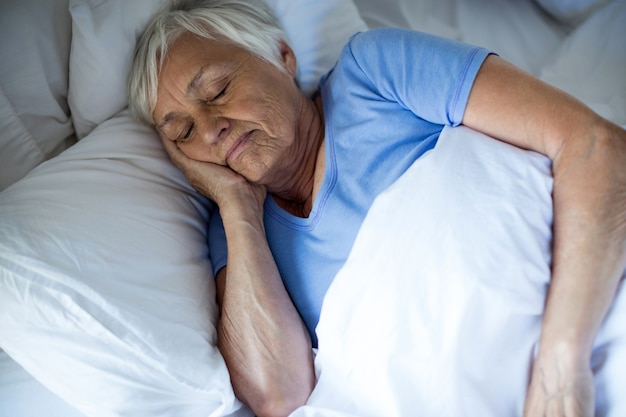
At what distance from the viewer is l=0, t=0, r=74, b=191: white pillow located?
1.21 m

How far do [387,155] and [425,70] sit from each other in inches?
7.8

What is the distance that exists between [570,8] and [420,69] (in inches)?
29.3

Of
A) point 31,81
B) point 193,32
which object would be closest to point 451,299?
point 193,32

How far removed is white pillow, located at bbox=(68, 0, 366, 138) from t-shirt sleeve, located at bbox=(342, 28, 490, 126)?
261 millimetres

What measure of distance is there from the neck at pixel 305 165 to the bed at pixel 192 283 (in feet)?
0.76

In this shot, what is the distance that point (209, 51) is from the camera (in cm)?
117

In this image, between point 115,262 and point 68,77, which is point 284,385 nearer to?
point 115,262

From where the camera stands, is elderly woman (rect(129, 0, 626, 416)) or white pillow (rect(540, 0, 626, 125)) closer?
elderly woman (rect(129, 0, 626, 416))

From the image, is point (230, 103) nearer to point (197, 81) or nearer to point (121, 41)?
point (197, 81)

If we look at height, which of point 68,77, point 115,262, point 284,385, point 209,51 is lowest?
point 284,385

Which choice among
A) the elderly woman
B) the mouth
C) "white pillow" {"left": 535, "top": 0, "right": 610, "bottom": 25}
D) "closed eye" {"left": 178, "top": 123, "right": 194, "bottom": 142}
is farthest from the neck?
"white pillow" {"left": 535, "top": 0, "right": 610, "bottom": 25}

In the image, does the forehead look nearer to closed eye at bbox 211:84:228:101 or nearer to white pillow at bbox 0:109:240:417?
closed eye at bbox 211:84:228:101

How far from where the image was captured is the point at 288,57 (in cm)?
129

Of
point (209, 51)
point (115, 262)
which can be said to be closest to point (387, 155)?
point (209, 51)
